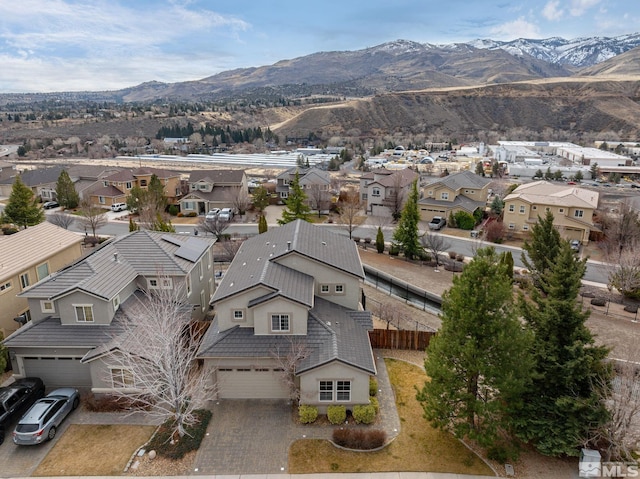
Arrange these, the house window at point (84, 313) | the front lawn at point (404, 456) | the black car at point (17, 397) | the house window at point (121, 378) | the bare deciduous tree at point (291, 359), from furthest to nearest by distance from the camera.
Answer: the house window at point (84, 313) < the house window at point (121, 378) < the bare deciduous tree at point (291, 359) < the black car at point (17, 397) < the front lawn at point (404, 456)

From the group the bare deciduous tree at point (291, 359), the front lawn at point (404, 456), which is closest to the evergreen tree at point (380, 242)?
the bare deciduous tree at point (291, 359)

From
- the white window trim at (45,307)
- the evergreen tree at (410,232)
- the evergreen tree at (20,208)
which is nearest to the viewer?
the white window trim at (45,307)

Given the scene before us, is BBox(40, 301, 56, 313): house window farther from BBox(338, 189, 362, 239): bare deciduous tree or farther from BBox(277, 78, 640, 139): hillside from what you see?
BBox(277, 78, 640, 139): hillside

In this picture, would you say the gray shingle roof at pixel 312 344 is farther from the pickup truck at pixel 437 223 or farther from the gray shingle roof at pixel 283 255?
the pickup truck at pixel 437 223

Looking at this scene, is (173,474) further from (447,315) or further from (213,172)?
(213,172)

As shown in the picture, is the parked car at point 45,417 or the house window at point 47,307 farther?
the house window at point 47,307

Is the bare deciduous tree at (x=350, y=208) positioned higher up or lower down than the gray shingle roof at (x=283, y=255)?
lower down

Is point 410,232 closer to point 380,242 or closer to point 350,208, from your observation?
point 380,242
